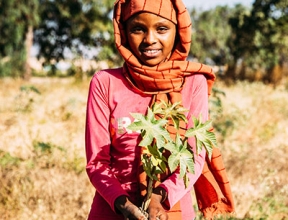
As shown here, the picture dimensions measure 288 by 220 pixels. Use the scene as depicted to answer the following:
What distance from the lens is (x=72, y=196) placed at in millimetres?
3580

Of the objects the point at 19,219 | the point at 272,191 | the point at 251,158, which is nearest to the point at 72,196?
the point at 19,219

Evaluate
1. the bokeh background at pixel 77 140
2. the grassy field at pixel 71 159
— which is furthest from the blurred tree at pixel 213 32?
the grassy field at pixel 71 159

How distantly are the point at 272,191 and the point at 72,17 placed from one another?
47.7 feet

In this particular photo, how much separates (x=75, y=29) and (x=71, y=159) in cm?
1373

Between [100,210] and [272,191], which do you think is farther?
[272,191]

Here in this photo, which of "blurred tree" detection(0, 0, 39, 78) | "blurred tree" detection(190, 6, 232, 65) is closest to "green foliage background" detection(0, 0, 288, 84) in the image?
"blurred tree" detection(0, 0, 39, 78)

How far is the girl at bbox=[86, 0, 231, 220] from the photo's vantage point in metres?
1.51

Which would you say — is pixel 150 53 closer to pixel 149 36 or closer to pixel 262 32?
pixel 149 36

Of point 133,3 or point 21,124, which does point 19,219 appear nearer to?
point 133,3

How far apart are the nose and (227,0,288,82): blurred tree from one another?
12.0 meters

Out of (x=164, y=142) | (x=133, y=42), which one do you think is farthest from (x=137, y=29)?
(x=164, y=142)

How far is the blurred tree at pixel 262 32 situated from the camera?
1408 centimetres

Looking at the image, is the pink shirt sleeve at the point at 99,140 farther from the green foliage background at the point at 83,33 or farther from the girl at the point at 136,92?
the green foliage background at the point at 83,33

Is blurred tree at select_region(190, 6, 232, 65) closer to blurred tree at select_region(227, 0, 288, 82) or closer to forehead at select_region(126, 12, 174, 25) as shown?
blurred tree at select_region(227, 0, 288, 82)
